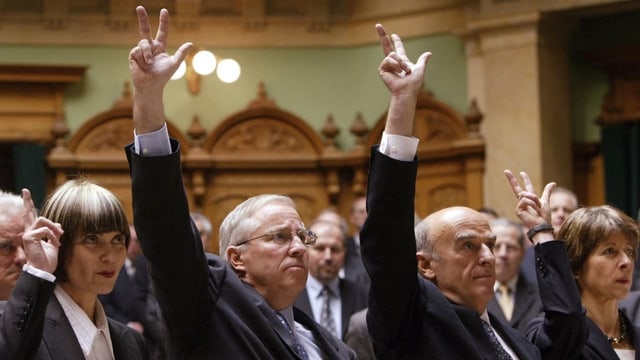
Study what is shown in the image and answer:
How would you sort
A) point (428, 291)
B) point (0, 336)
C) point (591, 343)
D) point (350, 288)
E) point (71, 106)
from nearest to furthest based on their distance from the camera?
point (0, 336) < point (428, 291) < point (591, 343) < point (350, 288) < point (71, 106)

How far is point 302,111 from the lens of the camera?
1044 centimetres

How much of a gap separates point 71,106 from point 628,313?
6.98 m

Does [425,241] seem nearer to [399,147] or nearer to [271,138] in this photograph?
[399,147]

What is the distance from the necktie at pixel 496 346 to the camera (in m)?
3.36

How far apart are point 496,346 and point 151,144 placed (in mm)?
1303

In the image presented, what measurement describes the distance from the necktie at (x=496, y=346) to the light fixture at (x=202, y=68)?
673 cm

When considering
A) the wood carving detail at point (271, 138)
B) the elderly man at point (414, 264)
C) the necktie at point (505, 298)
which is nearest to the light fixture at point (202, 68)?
the wood carving detail at point (271, 138)

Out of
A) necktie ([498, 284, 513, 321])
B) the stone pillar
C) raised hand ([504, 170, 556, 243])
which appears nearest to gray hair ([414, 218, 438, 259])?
raised hand ([504, 170, 556, 243])

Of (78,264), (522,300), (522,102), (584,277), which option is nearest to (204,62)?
(522,102)

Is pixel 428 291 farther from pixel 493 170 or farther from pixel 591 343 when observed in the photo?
pixel 493 170

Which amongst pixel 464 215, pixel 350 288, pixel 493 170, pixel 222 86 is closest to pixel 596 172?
pixel 493 170

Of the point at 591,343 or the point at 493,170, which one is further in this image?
the point at 493,170

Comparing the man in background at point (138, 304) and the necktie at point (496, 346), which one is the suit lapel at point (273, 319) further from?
the man in background at point (138, 304)

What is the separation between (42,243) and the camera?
2938 millimetres
